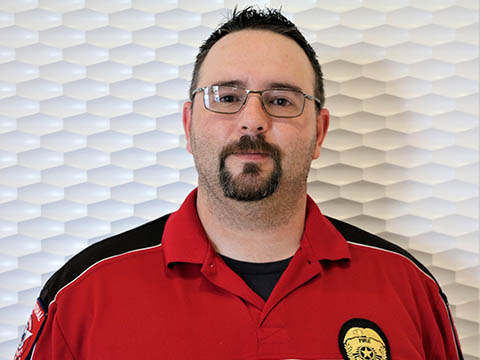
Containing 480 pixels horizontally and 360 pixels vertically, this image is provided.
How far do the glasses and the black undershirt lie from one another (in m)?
0.34

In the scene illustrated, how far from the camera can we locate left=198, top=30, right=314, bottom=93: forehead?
1.02 metres

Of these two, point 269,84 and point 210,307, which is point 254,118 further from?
point 210,307

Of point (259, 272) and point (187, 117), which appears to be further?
point (187, 117)

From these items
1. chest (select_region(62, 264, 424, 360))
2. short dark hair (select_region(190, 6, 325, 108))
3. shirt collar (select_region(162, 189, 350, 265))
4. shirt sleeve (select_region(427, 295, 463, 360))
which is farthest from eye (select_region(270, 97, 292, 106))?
shirt sleeve (select_region(427, 295, 463, 360))

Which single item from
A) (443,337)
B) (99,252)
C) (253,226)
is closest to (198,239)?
(253,226)

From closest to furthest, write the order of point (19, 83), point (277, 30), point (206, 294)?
point (206, 294)
point (277, 30)
point (19, 83)

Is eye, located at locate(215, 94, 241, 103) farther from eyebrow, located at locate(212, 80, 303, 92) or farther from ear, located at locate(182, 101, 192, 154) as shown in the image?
ear, located at locate(182, 101, 192, 154)

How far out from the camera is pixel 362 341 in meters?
0.96

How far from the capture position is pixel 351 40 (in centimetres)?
131

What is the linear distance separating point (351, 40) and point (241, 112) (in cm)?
50

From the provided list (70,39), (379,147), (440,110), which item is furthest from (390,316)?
(70,39)

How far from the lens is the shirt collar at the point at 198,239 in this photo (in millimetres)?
997

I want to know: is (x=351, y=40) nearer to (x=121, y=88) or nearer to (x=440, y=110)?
(x=440, y=110)

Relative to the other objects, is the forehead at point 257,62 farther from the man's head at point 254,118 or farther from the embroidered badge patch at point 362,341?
the embroidered badge patch at point 362,341
